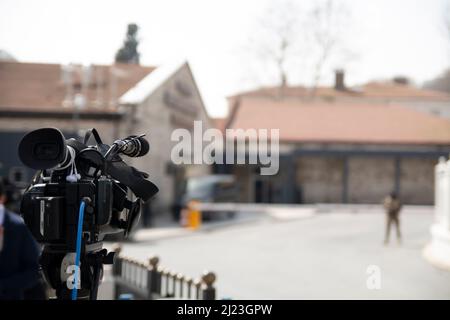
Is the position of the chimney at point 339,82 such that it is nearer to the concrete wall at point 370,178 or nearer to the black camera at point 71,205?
the concrete wall at point 370,178

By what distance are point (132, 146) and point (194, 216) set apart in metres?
19.3

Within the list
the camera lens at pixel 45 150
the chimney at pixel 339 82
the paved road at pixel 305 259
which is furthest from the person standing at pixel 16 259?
the chimney at pixel 339 82

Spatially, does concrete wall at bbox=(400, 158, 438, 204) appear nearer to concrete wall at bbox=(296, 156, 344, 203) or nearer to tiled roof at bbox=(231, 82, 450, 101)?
concrete wall at bbox=(296, 156, 344, 203)

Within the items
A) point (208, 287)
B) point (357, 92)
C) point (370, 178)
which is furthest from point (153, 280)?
point (357, 92)

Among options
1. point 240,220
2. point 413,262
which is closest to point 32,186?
point 413,262

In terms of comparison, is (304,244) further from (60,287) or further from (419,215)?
(60,287)

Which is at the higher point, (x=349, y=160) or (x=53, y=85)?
(x=53, y=85)

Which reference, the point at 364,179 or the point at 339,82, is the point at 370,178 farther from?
the point at 339,82

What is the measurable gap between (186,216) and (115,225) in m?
20.4

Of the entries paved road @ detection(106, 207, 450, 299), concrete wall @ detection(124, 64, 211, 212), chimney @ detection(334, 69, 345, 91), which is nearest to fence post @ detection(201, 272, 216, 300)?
paved road @ detection(106, 207, 450, 299)

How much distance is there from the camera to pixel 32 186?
10.0ft

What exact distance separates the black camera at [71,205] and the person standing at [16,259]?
187 cm

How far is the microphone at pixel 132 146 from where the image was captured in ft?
10.7

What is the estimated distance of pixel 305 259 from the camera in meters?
14.8
